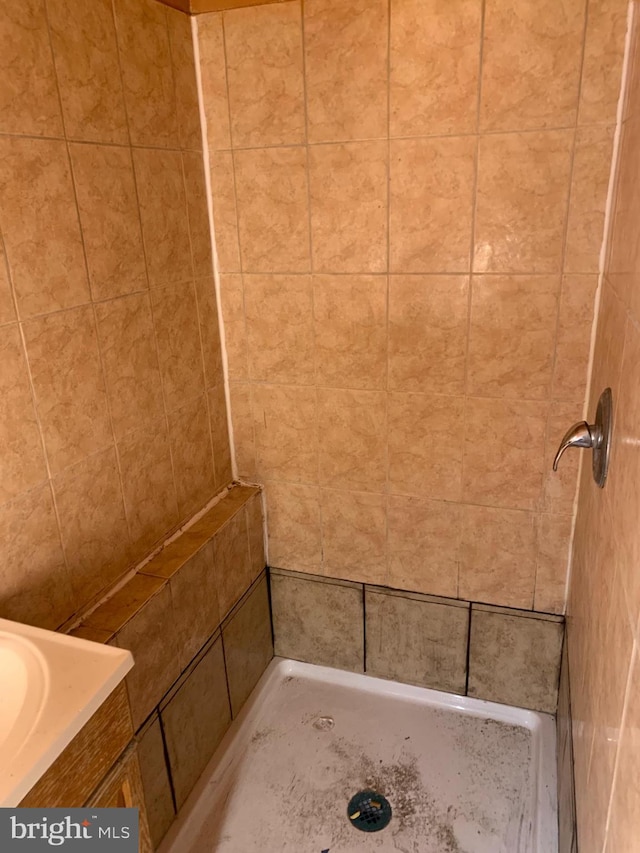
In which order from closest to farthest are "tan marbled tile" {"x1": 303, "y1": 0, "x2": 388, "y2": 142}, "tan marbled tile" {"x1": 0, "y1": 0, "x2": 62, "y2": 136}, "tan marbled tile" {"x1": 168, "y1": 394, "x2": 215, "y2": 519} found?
"tan marbled tile" {"x1": 0, "y1": 0, "x2": 62, "y2": 136}
"tan marbled tile" {"x1": 303, "y1": 0, "x2": 388, "y2": 142}
"tan marbled tile" {"x1": 168, "y1": 394, "x2": 215, "y2": 519}

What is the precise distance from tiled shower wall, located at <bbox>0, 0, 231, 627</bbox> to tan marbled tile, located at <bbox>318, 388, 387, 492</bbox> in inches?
14.2

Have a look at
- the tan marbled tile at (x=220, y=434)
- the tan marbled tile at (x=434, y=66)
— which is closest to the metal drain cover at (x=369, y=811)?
the tan marbled tile at (x=220, y=434)

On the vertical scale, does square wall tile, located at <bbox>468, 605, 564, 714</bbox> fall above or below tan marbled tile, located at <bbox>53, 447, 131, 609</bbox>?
below

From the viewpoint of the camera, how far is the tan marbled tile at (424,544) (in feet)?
5.52

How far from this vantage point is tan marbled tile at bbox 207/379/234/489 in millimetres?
1738

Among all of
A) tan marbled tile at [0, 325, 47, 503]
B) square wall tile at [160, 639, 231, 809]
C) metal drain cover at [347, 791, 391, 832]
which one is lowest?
metal drain cover at [347, 791, 391, 832]

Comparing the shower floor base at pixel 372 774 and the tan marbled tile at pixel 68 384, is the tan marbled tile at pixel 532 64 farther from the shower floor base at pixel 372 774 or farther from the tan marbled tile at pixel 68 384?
the shower floor base at pixel 372 774

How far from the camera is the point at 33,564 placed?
3.85 feet

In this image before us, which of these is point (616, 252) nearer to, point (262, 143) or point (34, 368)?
point (262, 143)

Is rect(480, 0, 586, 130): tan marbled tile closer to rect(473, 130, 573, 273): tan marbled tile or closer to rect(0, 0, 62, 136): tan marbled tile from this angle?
rect(473, 130, 573, 273): tan marbled tile

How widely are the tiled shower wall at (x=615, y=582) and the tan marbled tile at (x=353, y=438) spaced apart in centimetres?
53

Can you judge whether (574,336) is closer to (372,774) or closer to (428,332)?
(428,332)

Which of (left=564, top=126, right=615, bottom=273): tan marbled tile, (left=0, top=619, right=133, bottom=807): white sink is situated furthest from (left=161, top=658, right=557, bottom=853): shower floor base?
(left=564, top=126, right=615, bottom=273): tan marbled tile

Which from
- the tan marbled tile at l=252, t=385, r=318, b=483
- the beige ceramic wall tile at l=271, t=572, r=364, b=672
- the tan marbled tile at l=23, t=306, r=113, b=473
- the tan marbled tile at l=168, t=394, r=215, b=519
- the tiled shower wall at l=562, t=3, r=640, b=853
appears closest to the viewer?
the tiled shower wall at l=562, t=3, r=640, b=853
